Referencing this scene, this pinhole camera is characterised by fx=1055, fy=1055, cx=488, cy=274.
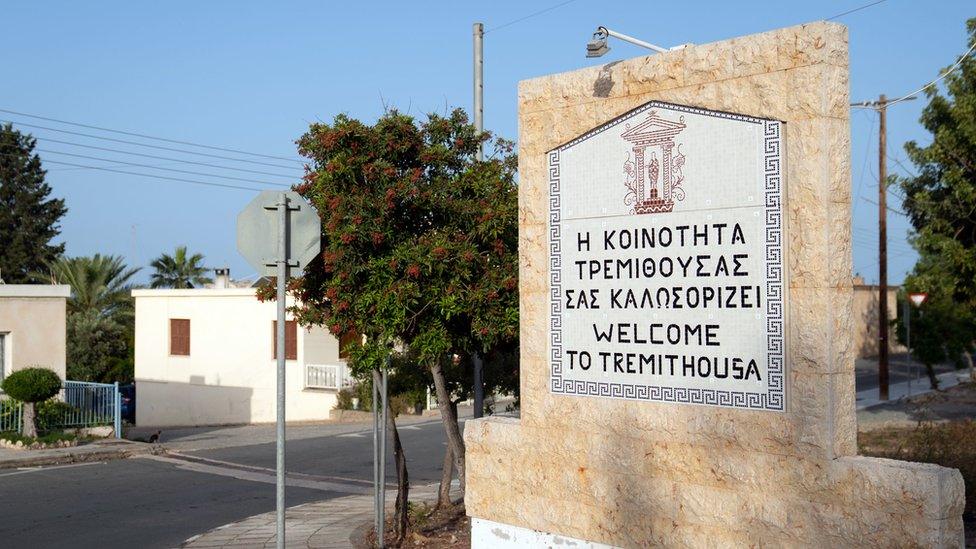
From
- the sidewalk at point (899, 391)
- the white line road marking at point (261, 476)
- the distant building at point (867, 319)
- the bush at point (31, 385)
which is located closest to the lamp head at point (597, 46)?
the white line road marking at point (261, 476)

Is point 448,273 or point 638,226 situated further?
point 448,273

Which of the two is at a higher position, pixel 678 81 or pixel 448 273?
pixel 678 81

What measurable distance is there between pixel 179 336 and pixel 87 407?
1266 cm

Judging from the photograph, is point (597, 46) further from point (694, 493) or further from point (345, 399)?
point (345, 399)

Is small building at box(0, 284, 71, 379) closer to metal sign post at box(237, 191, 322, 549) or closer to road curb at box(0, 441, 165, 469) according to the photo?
road curb at box(0, 441, 165, 469)

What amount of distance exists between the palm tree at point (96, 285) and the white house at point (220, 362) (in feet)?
19.2

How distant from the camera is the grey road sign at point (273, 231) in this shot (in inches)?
307

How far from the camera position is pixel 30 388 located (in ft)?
69.6

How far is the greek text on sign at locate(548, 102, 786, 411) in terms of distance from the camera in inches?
223

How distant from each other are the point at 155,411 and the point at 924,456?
99.6ft

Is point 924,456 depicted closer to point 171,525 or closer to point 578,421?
point 578,421

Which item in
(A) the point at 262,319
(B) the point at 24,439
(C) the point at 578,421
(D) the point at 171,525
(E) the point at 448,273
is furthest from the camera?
(A) the point at 262,319

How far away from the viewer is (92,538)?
478 inches

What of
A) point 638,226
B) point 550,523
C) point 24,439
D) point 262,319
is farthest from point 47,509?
point 262,319
